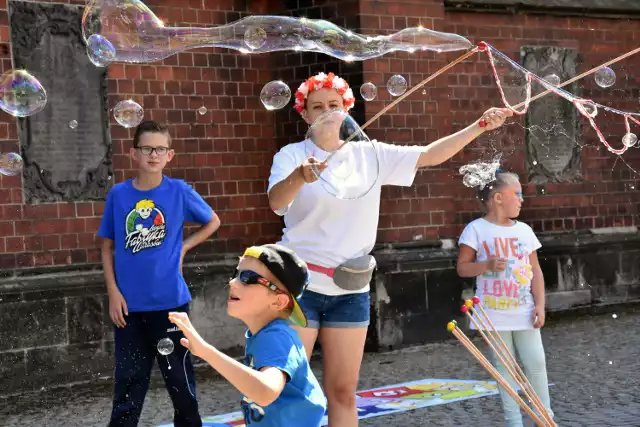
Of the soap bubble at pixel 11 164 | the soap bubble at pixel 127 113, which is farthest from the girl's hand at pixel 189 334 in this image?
the soap bubble at pixel 11 164

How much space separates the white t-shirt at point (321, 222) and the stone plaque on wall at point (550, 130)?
6.65 m

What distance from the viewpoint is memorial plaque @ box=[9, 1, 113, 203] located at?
8570 mm

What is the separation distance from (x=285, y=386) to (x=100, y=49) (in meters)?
2.63

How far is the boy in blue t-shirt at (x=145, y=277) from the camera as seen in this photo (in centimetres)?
567

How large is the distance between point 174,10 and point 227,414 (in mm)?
3546

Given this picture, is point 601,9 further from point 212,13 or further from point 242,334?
point 242,334

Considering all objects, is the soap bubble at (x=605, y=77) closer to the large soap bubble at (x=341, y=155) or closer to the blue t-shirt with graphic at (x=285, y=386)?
the large soap bubble at (x=341, y=155)

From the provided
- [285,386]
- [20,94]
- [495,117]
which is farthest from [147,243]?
[285,386]

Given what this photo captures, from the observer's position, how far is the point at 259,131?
9.98 m

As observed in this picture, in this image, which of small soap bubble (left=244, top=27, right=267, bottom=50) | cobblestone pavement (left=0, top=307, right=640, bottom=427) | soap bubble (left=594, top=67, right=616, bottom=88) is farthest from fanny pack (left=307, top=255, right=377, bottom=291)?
soap bubble (left=594, top=67, right=616, bottom=88)

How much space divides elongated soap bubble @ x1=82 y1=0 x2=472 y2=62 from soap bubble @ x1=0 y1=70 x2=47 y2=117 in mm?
537

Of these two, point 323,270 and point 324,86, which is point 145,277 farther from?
point 324,86

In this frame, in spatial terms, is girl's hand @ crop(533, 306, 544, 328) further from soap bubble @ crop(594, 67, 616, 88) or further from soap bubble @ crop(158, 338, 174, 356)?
soap bubble @ crop(158, 338, 174, 356)

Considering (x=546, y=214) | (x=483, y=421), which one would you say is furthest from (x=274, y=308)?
(x=546, y=214)
